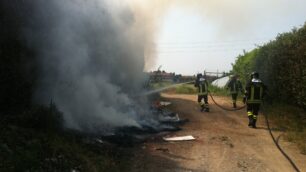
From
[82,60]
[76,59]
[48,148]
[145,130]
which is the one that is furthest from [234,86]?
[48,148]

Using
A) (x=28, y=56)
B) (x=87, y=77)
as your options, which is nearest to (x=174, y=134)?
(x=87, y=77)

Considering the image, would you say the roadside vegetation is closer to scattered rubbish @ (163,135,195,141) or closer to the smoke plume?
scattered rubbish @ (163,135,195,141)

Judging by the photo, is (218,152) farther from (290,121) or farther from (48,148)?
(290,121)

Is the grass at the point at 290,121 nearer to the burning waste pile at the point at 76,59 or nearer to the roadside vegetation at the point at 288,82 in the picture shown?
the roadside vegetation at the point at 288,82

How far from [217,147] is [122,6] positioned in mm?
8666

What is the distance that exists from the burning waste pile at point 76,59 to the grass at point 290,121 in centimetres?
386

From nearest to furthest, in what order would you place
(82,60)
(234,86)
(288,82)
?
(82,60)
(288,82)
(234,86)

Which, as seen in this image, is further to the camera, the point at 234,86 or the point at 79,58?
the point at 234,86

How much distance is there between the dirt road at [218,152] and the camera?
9.27 metres

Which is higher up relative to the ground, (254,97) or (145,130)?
(254,97)

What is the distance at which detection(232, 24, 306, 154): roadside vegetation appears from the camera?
1452 cm

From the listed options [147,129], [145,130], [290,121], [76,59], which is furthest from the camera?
[290,121]

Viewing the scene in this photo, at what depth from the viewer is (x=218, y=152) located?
10633mm

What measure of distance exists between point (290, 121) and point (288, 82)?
1868mm
